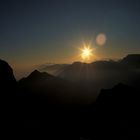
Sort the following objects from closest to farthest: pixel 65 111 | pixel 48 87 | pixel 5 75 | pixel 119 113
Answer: pixel 119 113
pixel 5 75
pixel 65 111
pixel 48 87

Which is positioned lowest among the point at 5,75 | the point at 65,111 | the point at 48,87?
the point at 65,111

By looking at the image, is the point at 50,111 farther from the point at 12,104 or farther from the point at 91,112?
the point at 91,112

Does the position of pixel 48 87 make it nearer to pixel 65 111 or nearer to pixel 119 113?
pixel 65 111

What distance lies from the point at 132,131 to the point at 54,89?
253 feet

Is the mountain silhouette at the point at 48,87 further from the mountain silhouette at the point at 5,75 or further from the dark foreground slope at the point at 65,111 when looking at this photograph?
the mountain silhouette at the point at 5,75

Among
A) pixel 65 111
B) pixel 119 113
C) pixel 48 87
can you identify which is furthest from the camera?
pixel 48 87

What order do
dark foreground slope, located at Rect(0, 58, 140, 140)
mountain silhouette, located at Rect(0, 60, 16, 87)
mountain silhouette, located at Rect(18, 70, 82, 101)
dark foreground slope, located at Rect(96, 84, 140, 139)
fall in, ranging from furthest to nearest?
A: mountain silhouette, located at Rect(18, 70, 82, 101)
mountain silhouette, located at Rect(0, 60, 16, 87)
dark foreground slope, located at Rect(0, 58, 140, 140)
dark foreground slope, located at Rect(96, 84, 140, 139)

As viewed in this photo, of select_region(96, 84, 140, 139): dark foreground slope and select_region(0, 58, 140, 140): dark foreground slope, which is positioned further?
select_region(0, 58, 140, 140): dark foreground slope

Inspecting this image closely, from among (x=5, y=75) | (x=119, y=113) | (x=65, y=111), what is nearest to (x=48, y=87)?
(x=65, y=111)

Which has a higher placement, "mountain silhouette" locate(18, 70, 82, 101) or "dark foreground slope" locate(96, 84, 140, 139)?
"mountain silhouette" locate(18, 70, 82, 101)

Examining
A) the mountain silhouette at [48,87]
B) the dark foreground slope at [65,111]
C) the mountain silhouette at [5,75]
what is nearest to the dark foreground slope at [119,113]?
the dark foreground slope at [65,111]

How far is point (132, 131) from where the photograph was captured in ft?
208

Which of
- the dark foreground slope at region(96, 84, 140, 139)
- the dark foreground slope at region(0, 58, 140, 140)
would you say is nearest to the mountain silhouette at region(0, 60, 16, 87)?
the dark foreground slope at region(0, 58, 140, 140)

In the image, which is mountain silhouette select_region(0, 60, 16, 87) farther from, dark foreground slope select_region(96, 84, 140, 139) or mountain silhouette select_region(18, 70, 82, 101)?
dark foreground slope select_region(96, 84, 140, 139)
